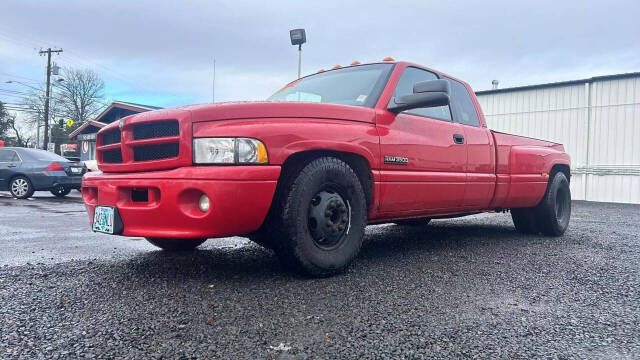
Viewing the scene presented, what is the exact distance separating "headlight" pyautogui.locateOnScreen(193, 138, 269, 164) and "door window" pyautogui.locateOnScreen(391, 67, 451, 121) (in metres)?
1.40

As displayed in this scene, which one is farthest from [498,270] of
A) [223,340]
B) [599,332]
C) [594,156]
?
[594,156]

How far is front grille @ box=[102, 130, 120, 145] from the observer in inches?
122

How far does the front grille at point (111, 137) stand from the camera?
10.2ft

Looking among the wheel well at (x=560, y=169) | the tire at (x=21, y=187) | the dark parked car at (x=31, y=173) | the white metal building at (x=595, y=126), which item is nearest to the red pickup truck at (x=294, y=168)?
the wheel well at (x=560, y=169)

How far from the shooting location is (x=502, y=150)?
15.0 feet

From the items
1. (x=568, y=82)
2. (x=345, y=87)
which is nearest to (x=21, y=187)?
(x=345, y=87)

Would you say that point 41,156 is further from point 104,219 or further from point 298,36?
point 104,219

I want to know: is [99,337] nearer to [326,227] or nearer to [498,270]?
[326,227]

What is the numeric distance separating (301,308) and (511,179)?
3.18 metres

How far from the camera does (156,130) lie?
9.11ft

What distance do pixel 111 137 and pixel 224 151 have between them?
112cm

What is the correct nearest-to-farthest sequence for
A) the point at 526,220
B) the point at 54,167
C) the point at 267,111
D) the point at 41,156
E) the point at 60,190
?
the point at 267,111
the point at 526,220
the point at 54,167
the point at 41,156
the point at 60,190

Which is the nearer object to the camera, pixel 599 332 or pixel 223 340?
pixel 223 340

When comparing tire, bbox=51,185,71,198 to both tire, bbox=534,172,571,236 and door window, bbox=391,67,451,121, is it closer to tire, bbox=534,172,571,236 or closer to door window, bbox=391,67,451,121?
door window, bbox=391,67,451,121
